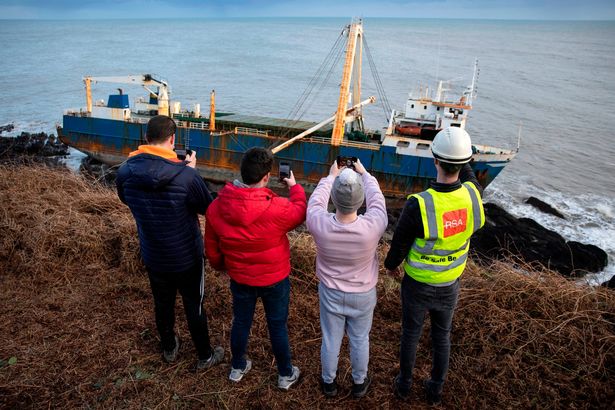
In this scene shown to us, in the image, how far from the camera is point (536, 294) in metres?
3.61

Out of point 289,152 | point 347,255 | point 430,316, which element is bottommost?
point 289,152

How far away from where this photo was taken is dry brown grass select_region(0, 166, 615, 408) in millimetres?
2791

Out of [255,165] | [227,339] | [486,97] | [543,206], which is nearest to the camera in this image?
[255,165]

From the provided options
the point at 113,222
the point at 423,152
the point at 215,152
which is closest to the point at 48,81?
the point at 215,152

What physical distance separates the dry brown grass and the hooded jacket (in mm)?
967

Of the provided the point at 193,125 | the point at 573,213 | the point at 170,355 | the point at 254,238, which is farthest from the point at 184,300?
the point at 573,213

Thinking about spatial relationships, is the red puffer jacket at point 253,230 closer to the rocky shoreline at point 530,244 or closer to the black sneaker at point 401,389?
the black sneaker at point 401,389

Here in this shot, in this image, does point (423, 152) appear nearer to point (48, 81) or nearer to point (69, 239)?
point (69, 239)

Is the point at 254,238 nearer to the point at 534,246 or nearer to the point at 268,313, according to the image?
the point at 268,313

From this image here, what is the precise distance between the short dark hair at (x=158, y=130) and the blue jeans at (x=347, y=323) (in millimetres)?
1370

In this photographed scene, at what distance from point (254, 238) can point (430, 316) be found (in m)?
1.24

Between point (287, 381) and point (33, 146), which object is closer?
point (287, 381)

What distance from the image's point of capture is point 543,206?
50.5 feet

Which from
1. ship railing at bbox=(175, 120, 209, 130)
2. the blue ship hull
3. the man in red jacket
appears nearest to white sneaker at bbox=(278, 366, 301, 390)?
the man in red jacket
